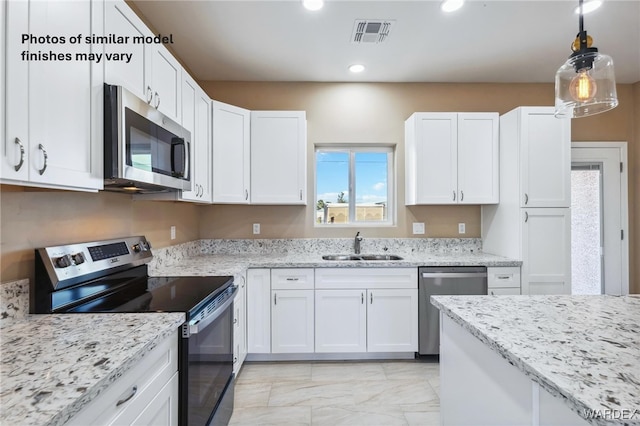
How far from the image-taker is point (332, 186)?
3.56 metres

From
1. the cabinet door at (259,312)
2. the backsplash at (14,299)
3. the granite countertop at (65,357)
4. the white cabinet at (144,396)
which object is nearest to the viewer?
A: the granite countertop at (65,357)

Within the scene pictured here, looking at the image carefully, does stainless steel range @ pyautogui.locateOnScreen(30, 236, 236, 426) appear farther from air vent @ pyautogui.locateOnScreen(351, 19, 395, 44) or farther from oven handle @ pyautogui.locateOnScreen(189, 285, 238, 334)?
air vent @ pyautogui.locateOnScreen(351, 19, 395, 44)

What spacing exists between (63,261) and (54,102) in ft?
2.26

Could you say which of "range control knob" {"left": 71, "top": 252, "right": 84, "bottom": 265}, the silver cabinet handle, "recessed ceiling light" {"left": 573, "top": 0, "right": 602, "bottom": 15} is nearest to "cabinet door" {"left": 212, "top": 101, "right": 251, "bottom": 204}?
"range control knob" {"left": 71, "top": 252, "right": 84, "bottom": 265}

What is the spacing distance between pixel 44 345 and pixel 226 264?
160cm

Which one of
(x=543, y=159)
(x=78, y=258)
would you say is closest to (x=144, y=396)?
(x=78, y=258)

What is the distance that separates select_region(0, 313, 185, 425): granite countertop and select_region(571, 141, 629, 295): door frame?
431 centimetres

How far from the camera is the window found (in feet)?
11.6

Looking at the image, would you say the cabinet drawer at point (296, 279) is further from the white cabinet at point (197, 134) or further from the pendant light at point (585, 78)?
the pendant light at point (585, 78)

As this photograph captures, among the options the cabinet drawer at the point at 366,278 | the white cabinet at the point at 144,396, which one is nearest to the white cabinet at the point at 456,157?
the cabinet drawer at the point at 366,278

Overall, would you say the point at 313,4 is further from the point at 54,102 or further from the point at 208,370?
the point at 208,370

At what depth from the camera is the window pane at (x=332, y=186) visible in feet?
11.6

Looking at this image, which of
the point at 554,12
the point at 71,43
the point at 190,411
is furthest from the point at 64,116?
the point at 554,12

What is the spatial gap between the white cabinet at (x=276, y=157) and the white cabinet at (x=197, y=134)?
47 centimetres
